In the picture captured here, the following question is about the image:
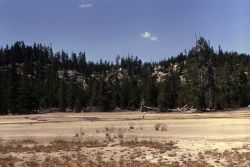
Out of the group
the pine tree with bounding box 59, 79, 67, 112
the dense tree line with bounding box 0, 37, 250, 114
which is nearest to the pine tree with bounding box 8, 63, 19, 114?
the dense tree line with bounding box 0, 37, 250, 114

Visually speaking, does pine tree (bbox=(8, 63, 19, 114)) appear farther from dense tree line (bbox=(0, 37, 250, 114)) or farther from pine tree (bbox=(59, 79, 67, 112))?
pine tree (bbox=(59, 79, 67, 112))

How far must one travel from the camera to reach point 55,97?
175m

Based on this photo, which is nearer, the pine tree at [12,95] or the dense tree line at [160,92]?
the dense tree line at [160,92]

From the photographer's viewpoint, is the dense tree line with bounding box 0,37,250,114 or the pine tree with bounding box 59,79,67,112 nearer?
the dense tree line with bounding box 0,37,250,114

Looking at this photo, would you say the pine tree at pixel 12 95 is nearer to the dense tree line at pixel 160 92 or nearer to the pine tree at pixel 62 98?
the dense tree line at pixel 160 92

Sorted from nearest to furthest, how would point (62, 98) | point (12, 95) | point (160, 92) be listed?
point (12, 95) → point (160, 92) → point (62, 98)

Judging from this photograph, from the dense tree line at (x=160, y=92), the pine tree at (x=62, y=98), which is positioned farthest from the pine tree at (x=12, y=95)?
the pine tree at (x=62, y=98)

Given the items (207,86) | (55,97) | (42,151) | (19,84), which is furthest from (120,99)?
(42,151)

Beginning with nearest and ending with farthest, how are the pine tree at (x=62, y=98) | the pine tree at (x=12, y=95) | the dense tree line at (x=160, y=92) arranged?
the dense tree line at (x=160, y=92) < the pine tree at (x=12, y=95) < the pine tree at (x=62, y=98)

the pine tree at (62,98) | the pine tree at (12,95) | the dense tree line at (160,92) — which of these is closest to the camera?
the dense tree line at (160,92)

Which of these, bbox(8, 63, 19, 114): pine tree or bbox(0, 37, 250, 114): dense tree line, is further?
bbox(8, 63, 19, 114): pine tree

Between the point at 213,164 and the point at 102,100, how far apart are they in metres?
132

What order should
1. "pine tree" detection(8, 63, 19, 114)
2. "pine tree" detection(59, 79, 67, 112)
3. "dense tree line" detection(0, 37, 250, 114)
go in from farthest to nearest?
"pine tree" detection(59, 79, 67, 112)
"pine tree" detection(8, 63, 19, 114)
"dense tree line" detection(0, 37, 250, 114)

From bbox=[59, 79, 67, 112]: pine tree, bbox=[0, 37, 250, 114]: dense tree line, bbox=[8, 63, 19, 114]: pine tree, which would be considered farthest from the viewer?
bbox=[59, 79, 67, 112]: pine tree
